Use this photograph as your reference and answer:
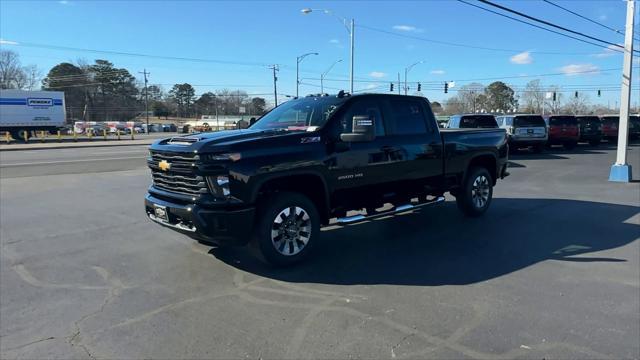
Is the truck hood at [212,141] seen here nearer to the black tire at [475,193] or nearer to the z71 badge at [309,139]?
the z71 badge at [309,139]

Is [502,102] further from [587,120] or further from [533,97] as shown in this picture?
[587,120]

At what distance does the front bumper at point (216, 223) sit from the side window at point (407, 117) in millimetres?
2638

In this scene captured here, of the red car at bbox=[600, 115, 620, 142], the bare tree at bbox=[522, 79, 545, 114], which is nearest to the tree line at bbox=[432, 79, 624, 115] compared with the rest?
the bare tree at bbox=[522, 79, 545, 114]

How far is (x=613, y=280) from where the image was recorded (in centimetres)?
511

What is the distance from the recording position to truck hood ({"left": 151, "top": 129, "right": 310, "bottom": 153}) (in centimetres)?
487

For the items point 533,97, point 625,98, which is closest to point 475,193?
point 625,98

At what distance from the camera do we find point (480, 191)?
8352mm

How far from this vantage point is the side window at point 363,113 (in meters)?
5.93

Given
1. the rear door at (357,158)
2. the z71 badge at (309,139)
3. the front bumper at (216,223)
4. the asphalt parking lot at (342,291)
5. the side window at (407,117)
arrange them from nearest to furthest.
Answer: the asphalt parking lot at (342,291)
the front bumper at (216,223)
the z71 badge at (309,139)
the rear door at (357,158)
the side window at (407,117)

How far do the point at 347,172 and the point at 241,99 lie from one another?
446 feet

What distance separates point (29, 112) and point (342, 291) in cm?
4775

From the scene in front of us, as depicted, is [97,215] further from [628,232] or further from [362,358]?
[628,232]

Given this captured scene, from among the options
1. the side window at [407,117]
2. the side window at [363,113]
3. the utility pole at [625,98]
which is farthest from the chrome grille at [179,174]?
the utility pole at [625,98]

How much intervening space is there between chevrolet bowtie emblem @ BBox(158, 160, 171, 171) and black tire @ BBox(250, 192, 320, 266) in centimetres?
114
